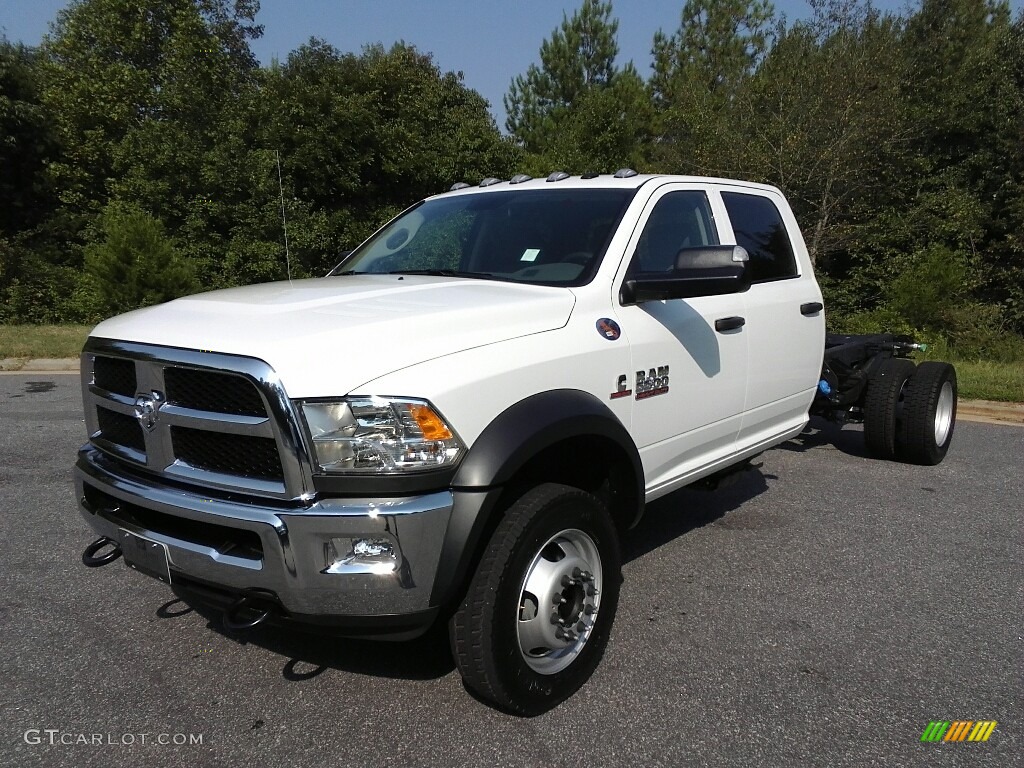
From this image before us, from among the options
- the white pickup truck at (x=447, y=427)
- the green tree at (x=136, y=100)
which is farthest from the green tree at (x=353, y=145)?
the white pickup truck at (x=447, y=427)

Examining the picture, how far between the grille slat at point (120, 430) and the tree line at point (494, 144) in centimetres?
1325

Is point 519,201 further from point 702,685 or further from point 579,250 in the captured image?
point 702,685

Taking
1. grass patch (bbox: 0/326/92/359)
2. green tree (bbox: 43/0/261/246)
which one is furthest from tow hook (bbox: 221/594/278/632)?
green tree (bbox: 43/0/261/246)

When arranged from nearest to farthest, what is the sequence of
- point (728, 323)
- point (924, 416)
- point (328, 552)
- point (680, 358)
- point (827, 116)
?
point (328, 552), point (680, 358), point (728, 323), point (924, 416), point (827, 116)

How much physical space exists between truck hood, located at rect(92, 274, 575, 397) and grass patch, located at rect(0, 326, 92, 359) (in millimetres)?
9868

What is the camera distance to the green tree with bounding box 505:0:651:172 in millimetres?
26234

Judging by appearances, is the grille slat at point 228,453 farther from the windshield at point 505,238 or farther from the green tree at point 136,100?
the green tree at point 136,100

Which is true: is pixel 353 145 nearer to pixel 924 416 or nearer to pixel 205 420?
pixel 924 416

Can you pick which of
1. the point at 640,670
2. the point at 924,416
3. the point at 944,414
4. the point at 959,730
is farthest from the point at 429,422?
the point at 944,414

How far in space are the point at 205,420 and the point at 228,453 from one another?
0.12m

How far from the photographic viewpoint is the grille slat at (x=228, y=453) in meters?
2.41

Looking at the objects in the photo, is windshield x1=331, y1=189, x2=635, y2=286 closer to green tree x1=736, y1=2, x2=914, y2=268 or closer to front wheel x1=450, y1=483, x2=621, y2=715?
front wheel x1=450, y1=483, x2=621, y2=715

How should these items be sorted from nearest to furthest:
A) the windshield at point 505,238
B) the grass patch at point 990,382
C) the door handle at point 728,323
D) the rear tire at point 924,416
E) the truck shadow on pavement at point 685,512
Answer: the windshield at point 505,238, the door handle at point 728,323, the truck shadow on pavement at point 685,512, the rear tire at point 924,416, the grass patch at point 990,382

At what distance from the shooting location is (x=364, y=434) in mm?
2326
